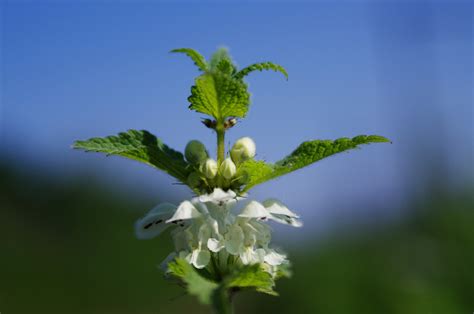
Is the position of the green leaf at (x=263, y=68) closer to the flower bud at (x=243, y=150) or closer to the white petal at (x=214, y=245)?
the flower bud at (x=243, y=150)

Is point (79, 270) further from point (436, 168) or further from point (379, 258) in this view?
point (436, 168)

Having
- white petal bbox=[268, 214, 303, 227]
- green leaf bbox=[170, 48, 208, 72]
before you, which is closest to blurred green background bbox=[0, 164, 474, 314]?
white petal bbox=[268, 214, 303, 227]

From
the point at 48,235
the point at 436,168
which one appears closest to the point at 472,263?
the point at 436,168

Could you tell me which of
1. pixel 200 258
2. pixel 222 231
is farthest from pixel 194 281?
pixel 222 231

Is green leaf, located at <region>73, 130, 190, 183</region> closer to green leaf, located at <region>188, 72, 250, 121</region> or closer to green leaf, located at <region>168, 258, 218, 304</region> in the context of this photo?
green leaf, located at <region>188, 72, 250, 121</region>

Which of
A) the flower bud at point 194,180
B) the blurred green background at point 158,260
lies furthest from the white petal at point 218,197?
the blurred green background at point 158,260

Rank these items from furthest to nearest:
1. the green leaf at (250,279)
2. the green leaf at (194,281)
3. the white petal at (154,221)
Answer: the white petal at (154,221) → the green leaf at (250,279) → the green leaf at (194,281)
